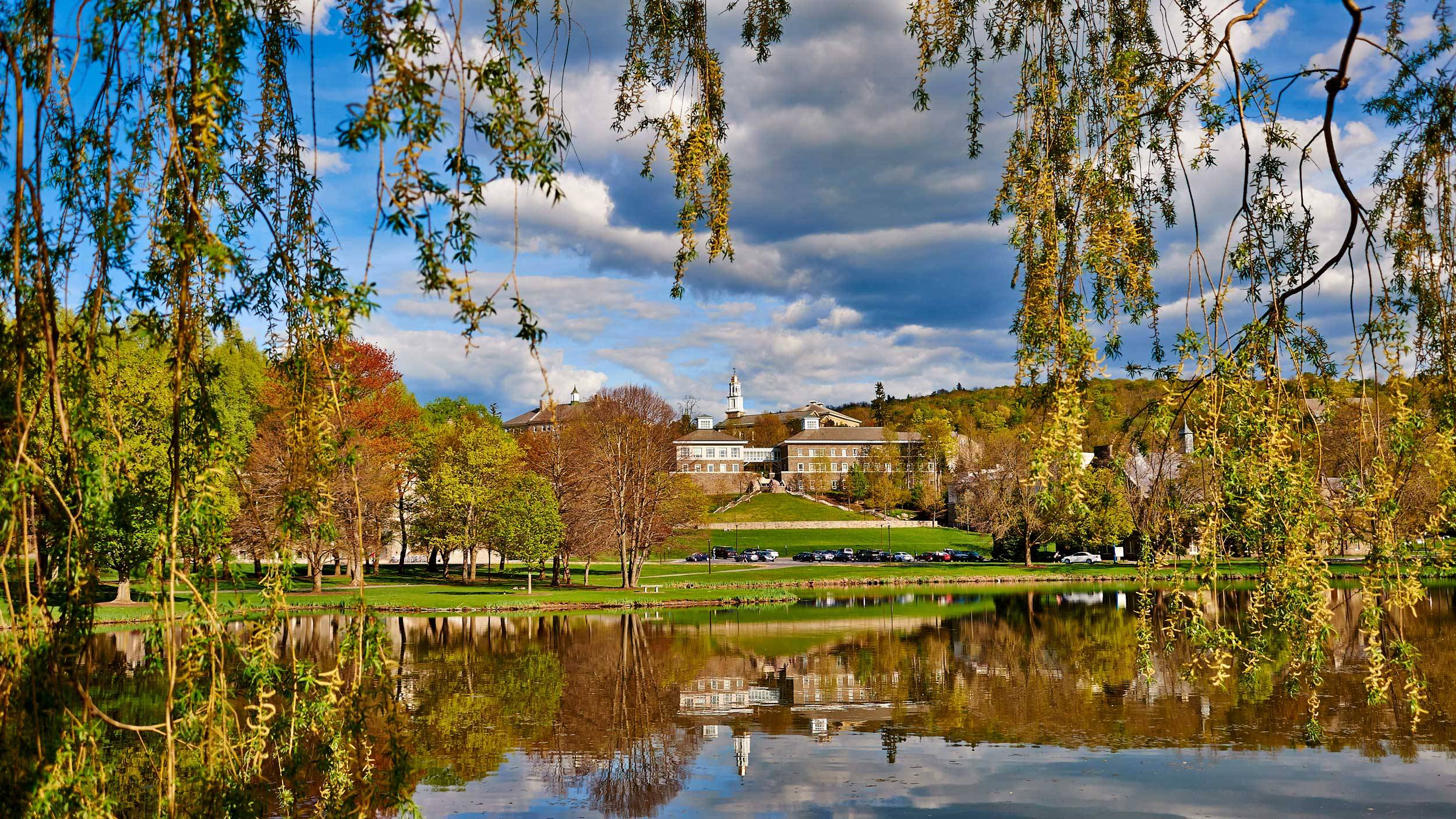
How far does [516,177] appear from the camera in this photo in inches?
122

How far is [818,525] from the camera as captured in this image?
3686 inches

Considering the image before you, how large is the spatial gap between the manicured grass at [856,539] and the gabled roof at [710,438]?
38891 millimetres

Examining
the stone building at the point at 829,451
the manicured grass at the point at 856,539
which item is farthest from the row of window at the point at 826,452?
the manicured grass at the point at 856,539

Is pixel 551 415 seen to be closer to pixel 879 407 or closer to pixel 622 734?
pixel 622 734

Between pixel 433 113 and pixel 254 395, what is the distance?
54.6 m

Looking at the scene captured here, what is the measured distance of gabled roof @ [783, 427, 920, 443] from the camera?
125125mm

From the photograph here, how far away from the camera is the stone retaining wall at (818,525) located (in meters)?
92.8

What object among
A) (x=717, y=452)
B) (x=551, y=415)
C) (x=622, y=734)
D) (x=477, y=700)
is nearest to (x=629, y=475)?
(x=477, y=700)

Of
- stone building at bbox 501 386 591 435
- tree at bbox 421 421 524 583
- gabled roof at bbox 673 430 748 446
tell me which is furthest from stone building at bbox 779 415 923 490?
tree at bbox 421 421 524 583

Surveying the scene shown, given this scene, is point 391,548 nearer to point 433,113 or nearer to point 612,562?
point 612,562

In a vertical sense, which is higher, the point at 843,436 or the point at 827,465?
the point at 843,436

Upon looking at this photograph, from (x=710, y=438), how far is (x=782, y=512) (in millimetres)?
37287

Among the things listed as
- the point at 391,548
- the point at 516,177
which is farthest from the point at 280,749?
the point at 391,548

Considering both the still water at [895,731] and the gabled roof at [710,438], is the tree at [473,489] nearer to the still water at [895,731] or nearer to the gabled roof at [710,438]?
the still water at [895,731]
